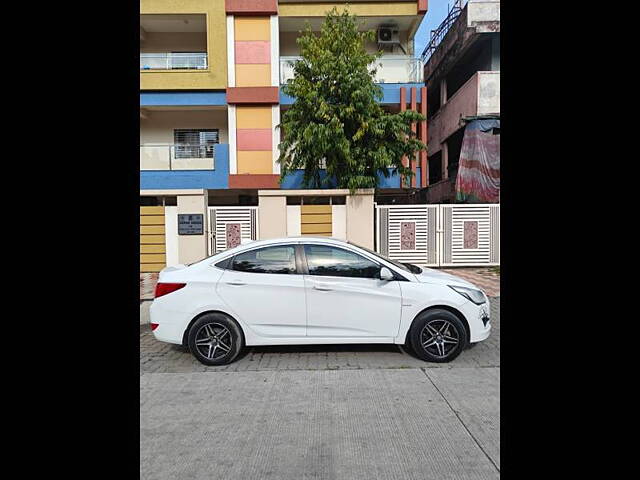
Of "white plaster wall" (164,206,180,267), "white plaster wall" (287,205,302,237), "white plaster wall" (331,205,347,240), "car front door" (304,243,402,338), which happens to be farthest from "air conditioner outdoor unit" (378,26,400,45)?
"car front door" (304,243,402,338)

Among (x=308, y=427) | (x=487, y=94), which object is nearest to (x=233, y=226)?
(x=308, y=427)

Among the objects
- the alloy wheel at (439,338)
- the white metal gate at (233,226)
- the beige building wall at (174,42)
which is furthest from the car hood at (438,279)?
the beige building wall at (174,42)

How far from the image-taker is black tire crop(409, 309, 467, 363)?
5.02m

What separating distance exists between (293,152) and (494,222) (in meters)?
6.71

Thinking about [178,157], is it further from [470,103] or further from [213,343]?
[213,343]

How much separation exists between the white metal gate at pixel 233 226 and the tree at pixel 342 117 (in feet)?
9.27

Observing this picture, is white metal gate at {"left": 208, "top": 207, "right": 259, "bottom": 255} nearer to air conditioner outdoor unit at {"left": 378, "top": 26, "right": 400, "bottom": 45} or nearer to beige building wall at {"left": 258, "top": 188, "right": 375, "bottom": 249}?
beige building wall at {"left": 258, "top": 188, "right": 375, "bottom": 249}

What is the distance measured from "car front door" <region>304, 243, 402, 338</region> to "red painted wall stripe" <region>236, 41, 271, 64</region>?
46.2ft

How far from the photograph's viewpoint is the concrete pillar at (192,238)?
1196 centimetres

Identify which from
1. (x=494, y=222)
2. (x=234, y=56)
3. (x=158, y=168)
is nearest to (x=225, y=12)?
(x=234, y=56)

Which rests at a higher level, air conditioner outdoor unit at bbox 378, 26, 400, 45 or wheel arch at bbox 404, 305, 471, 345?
air conditioner outdoor unit at bbox 378, 26, 400, 45

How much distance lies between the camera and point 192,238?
39.2ft

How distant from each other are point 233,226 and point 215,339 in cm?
749
